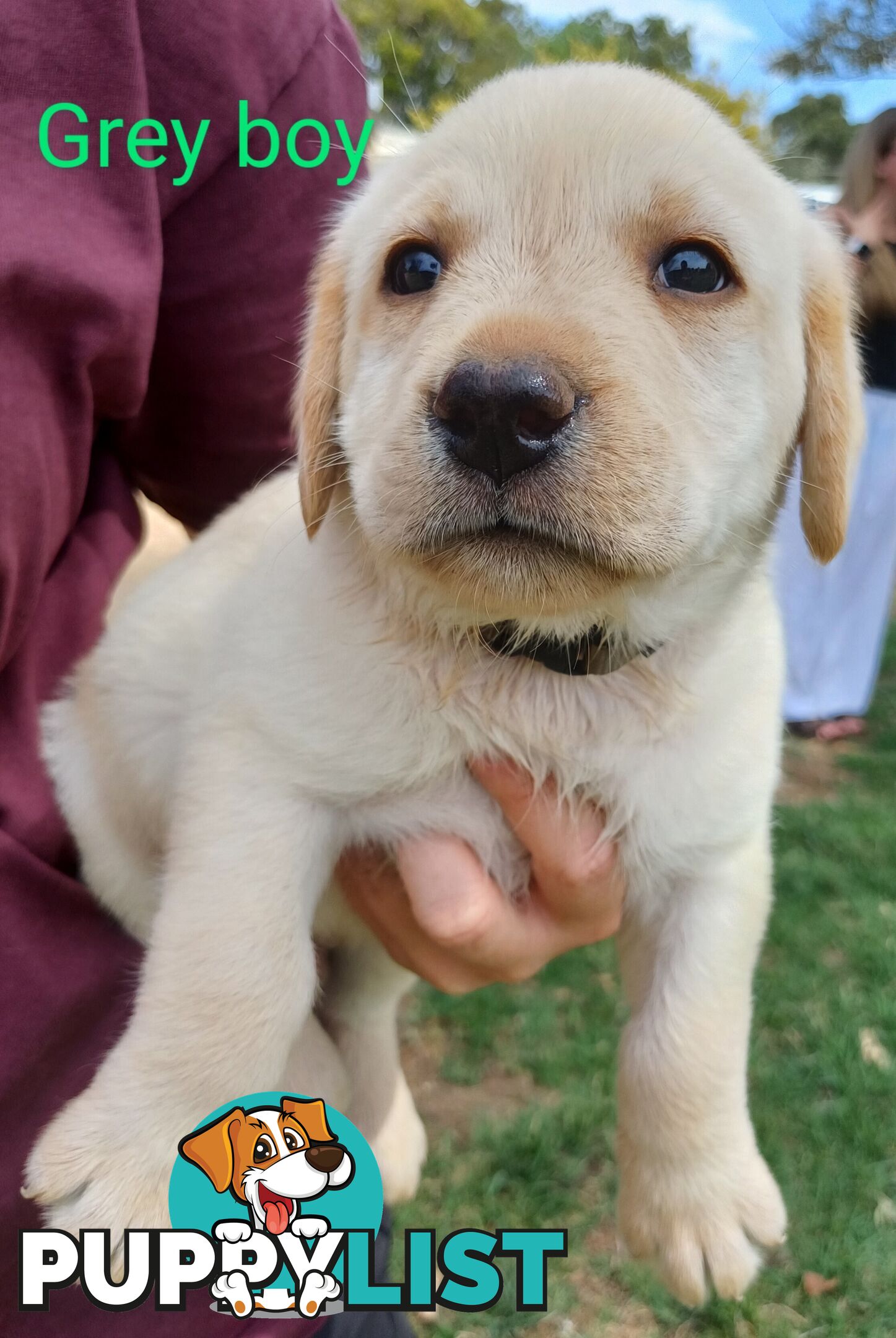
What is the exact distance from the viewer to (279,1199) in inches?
49.6

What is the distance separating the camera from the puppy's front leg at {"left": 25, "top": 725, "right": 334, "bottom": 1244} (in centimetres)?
148

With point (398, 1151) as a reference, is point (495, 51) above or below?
above

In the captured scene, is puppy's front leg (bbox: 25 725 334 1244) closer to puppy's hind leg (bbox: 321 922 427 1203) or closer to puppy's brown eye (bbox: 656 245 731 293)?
puppy's hind leg (bbox: 321 922 427 1203)

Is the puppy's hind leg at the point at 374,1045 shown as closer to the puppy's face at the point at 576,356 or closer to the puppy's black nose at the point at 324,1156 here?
the puppy's black nose at the point at 324,1156

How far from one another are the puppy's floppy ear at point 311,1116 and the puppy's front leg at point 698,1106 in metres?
0.64

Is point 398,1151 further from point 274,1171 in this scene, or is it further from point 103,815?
point 274,1171

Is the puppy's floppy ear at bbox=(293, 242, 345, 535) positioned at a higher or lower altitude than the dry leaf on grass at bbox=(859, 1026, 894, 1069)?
higher

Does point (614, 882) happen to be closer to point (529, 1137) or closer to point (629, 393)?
point (629, 393)

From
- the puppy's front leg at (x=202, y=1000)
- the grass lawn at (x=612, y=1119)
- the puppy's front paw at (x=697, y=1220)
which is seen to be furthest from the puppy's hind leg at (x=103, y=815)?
the grass lawn at (x=612, y=1119)

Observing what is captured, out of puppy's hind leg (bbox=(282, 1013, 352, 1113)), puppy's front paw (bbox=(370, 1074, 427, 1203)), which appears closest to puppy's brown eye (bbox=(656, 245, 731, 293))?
puppy's hind leg (bbox=(282, 1013, 352, 1113))

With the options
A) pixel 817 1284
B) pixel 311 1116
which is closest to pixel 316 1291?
pixel 311 1116

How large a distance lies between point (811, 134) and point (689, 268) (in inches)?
22.6

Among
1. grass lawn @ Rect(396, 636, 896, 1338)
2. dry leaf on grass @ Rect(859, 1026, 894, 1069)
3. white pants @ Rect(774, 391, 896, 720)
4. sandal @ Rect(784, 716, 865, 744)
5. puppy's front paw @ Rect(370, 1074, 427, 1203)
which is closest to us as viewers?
puppy's front paw @ Rect(370, 1074, 427, 1203)

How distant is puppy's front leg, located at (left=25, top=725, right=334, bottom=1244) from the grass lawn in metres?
1.46
